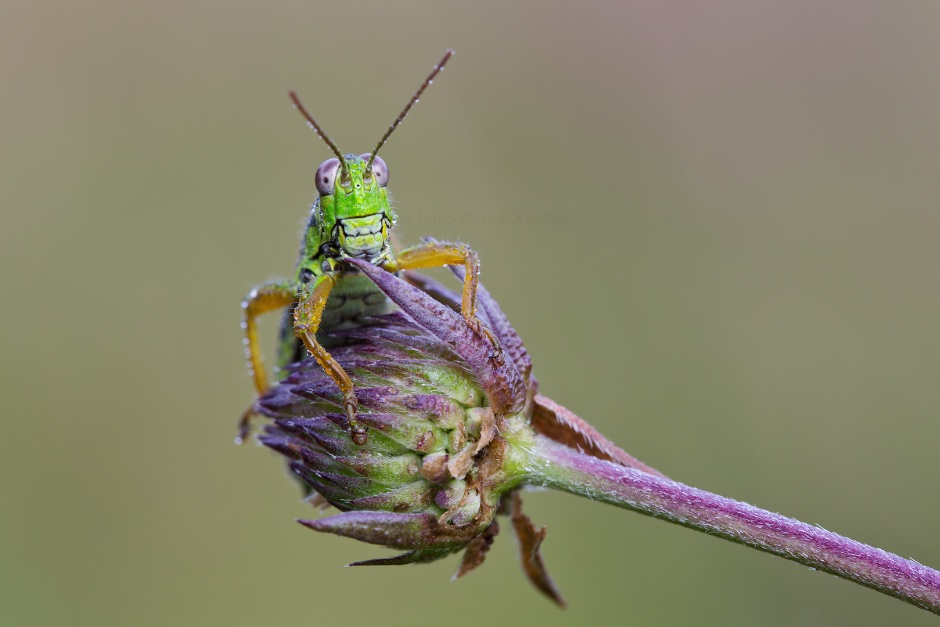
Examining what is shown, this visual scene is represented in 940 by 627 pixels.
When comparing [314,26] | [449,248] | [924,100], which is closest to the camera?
[449,248]

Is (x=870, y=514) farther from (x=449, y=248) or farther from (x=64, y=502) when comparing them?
(x=64, y=502)

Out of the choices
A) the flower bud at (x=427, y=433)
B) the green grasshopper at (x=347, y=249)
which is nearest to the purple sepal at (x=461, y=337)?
the flower bud at (x=427, y=433)

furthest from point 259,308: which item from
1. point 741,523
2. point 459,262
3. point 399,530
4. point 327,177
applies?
point 741,523

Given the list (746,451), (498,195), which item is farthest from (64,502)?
(746,451)

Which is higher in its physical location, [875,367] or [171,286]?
[875,367]

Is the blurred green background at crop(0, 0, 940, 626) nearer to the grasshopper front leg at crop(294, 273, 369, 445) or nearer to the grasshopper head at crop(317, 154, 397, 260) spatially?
the grasshopper head at crop(317, 154, 397, 260)

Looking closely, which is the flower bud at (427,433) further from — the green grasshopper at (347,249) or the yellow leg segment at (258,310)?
the yellow leg segment at (258,310)
